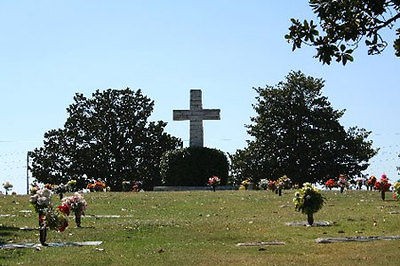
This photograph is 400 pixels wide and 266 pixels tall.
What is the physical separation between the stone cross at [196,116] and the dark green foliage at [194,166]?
3069 mm

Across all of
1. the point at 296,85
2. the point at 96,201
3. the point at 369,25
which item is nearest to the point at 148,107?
the point at 296,85

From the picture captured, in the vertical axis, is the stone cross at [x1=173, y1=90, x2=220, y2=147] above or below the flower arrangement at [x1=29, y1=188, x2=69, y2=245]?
above

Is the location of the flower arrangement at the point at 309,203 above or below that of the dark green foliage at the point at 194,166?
below

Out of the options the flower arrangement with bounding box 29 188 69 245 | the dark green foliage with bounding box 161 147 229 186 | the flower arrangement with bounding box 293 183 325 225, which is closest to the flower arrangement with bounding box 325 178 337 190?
the dark green foliage with bounding box 161 147 229 186

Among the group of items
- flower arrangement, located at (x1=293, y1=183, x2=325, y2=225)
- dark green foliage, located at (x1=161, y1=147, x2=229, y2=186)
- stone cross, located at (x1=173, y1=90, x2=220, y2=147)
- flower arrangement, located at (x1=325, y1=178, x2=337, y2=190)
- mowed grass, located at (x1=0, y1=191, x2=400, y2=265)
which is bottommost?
mowed grass, located at (x1=0, y1=191, x2=400, y2=265)

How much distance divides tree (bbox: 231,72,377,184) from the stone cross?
1436cm

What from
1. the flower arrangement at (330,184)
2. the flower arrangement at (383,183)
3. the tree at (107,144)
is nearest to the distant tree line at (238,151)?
the tree at (107,144)

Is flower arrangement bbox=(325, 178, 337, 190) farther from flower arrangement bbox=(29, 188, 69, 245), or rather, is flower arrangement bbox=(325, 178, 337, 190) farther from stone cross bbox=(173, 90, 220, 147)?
flower arrangement bbox=(29, 188, 69, 245)

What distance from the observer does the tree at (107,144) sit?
7438 centimetres

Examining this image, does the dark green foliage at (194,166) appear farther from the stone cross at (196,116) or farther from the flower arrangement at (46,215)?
the flower arrangement at (46,215)

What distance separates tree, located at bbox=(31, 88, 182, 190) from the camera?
7438 cm

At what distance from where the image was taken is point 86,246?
17.8 m

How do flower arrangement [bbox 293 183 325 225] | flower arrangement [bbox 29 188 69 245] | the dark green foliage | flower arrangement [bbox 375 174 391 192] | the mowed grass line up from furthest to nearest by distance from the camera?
1. the dark green foliage
2. flower arrangement [bbox 375 174 391 192]
3. flower arrangement [bbox 293 183 325 225]
4. flower arrangement [bbox 29 188 69 245]
5. the mowed grass

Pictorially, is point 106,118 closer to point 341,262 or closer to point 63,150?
point 63,150
